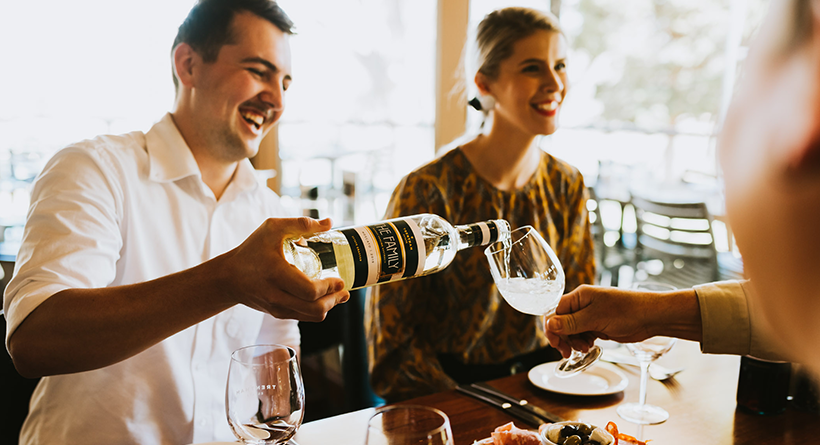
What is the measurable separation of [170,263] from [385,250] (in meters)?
0.68

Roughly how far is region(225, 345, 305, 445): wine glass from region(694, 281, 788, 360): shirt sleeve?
34.4 inches

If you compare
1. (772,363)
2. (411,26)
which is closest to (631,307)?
(772,363)

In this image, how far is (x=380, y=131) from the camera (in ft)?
24.4

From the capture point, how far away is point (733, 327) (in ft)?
4.22

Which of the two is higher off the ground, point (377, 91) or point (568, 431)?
point (377, 91)

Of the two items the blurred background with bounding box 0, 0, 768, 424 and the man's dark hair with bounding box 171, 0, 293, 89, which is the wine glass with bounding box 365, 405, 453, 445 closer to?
the man's dark hair with bounding box 171, 0, 293, 89

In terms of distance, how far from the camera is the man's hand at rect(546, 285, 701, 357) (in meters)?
1.26

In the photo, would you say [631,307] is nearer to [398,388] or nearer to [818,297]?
[398,388]

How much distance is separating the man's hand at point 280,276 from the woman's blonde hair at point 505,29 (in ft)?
4.00

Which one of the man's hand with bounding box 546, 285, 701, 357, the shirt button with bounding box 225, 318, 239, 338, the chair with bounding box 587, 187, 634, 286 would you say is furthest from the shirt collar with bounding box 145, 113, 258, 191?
the chair with bounding box 587, 187, 634, 286

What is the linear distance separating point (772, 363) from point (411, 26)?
6.12 meters

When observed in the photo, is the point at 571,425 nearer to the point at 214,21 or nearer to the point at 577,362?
the point at 577,362

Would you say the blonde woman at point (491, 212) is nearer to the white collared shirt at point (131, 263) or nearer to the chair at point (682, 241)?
the white collared shirt at point (131, 263)

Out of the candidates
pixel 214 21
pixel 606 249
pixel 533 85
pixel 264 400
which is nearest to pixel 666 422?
pixel 264 400
